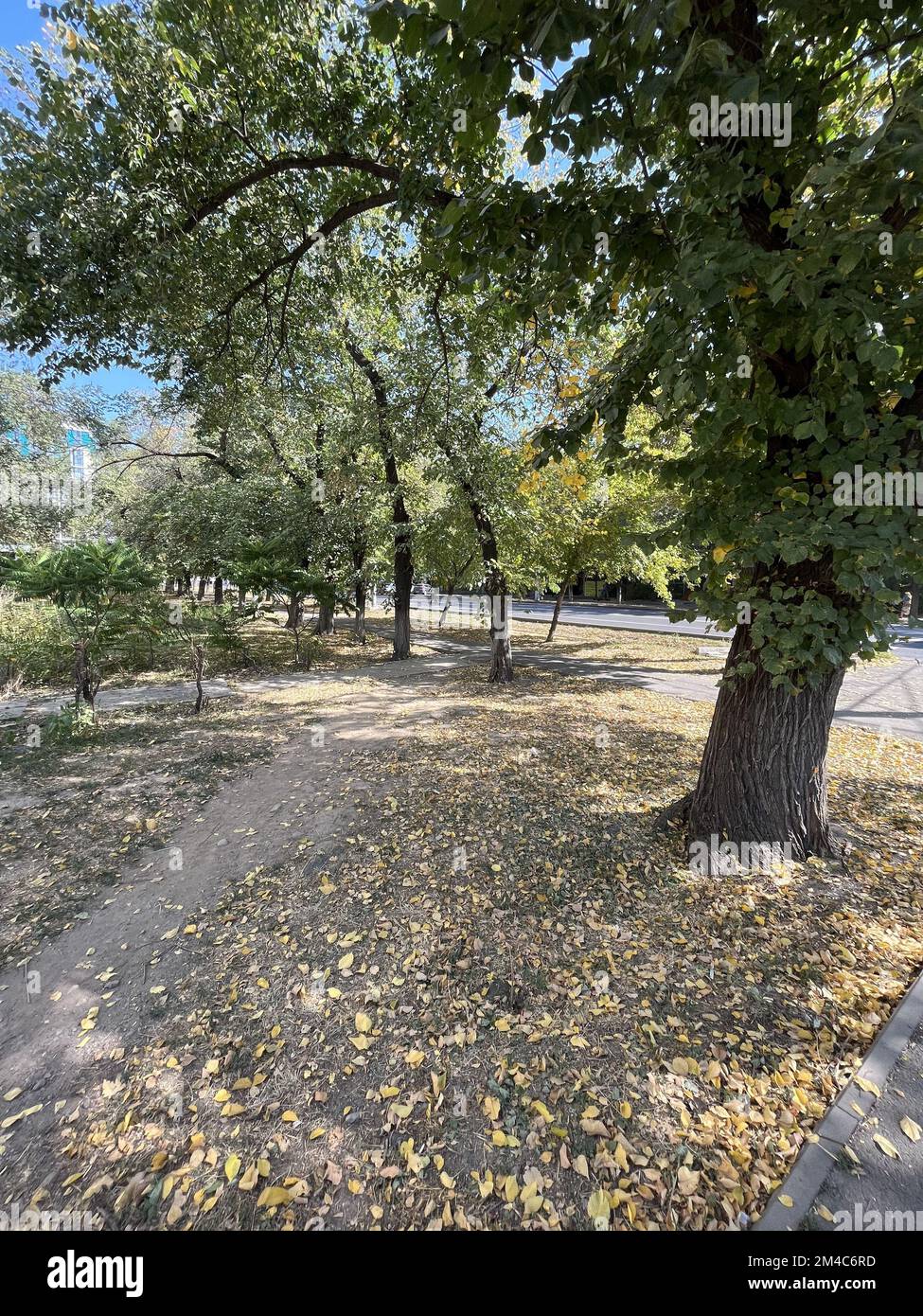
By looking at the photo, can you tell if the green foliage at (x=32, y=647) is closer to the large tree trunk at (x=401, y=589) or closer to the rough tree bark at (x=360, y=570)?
the rough tree bark at (x=360, y=570)

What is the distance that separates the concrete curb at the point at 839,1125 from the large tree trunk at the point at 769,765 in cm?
Answer: 126

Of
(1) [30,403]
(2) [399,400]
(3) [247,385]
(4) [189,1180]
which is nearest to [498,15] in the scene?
(4) [189,1180]

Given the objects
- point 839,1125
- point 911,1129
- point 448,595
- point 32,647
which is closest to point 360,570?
point 32,647

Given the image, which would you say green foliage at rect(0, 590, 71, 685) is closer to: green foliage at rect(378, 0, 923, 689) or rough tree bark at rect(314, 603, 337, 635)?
rough tree bark at rect(314, 603, 337, 635)

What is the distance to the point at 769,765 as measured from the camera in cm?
374

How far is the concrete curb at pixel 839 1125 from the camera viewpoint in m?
1.79

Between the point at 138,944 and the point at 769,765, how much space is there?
456 centimetres

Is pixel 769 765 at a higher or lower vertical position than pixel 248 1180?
higher

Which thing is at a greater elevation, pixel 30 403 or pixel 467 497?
pixel 30 403

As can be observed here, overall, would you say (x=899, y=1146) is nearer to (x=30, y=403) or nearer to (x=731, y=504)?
(x=731, y=504)

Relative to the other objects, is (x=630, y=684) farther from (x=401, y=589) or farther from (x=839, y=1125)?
(x=839, y=1125)

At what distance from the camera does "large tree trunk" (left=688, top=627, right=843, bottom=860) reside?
3664 mm

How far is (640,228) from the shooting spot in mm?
3104

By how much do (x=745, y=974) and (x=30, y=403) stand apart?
80.6ft
